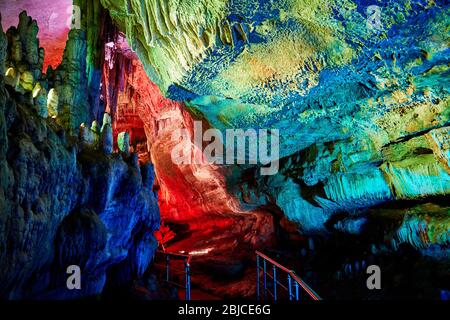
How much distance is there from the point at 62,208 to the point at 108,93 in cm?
650

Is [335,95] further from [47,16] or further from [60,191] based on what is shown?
[47,16]

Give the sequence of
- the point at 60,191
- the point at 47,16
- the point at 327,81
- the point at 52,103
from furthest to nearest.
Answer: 1. the point at 47,16
2. the point at 52,103
3. the point at 327,81
4. the point at 60,191

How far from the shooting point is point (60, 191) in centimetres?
457

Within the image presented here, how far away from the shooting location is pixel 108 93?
10.4 metres

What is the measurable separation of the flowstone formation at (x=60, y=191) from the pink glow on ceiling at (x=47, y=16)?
1708 millimetres

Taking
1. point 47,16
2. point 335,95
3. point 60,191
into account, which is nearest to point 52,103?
point 60,191

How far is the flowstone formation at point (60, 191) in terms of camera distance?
140 inches

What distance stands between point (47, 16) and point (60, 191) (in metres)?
7.47

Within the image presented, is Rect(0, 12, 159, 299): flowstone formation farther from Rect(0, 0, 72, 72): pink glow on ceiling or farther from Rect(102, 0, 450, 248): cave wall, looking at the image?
Rect(102, 0, 450, 248): cave wall

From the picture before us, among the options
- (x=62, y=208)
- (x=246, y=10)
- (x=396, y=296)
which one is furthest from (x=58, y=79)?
(x=396, y=296)

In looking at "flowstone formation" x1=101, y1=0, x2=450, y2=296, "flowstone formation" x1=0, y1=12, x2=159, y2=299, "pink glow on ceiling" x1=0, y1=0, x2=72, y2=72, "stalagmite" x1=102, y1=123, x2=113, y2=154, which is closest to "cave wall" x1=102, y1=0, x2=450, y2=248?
"flowstone formation" x1=101, y1=0, x2=450, y2=296

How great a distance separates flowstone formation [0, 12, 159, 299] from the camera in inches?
140

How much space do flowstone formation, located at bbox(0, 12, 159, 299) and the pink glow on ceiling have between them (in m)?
1.71
